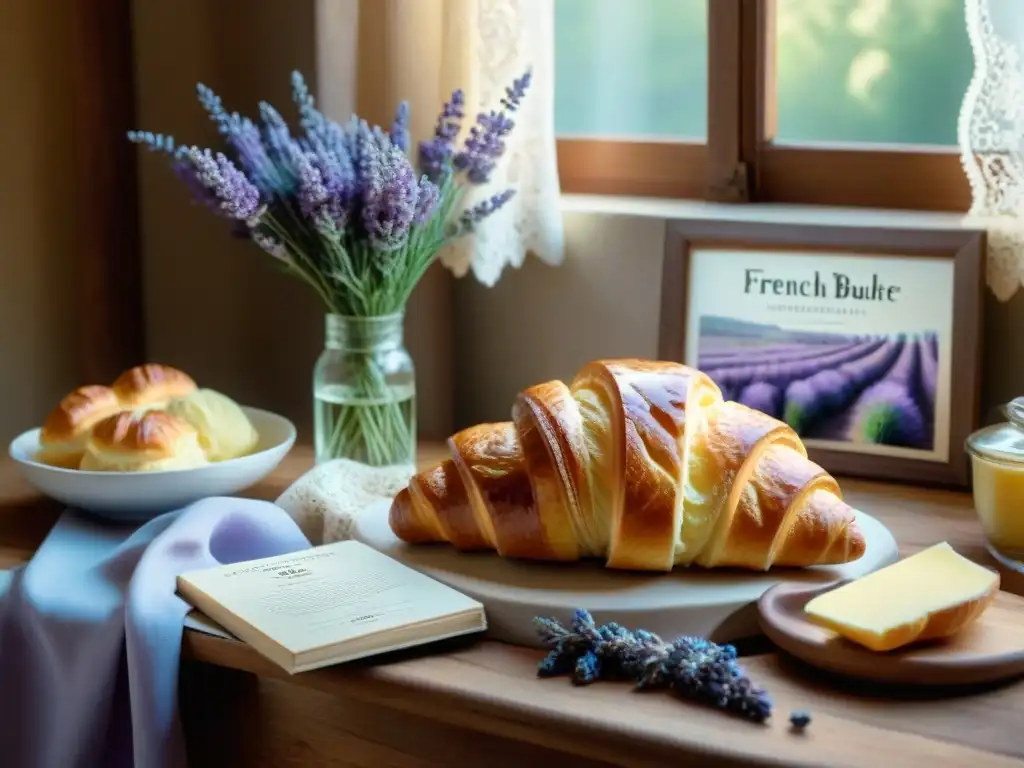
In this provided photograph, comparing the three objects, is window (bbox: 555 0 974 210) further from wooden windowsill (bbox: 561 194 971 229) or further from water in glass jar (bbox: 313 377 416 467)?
water in glass jar (bbox: 313 377 416 467)

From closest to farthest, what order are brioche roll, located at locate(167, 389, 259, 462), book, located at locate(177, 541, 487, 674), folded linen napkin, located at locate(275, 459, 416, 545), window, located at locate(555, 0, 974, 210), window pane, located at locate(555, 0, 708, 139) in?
book, located at locate(177, 541, 487, 674)
folded linen napkin, located at locate(275, 459, 416, 545)
brioche roll, located at locate(167, 389, 259, 462)
window, located at locate(555, 0, 974, 210)
window pane, located at locate(555, 0, 708, 139)

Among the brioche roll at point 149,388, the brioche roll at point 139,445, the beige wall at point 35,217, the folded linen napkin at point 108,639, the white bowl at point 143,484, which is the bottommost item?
the folded linen napkin at point 108,639

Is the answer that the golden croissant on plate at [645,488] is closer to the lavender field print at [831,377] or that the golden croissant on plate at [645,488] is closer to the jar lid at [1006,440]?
the jar lid at [1006,440]

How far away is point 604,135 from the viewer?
5.22ft

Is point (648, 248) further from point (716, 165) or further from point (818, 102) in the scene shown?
point (818, 102)

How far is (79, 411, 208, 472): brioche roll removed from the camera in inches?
47.5

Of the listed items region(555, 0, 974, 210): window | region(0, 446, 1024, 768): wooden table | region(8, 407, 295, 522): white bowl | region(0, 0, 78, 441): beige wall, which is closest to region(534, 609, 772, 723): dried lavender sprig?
region(0, 446, 1024, 768): wooden table

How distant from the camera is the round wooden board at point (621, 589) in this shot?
0.95m

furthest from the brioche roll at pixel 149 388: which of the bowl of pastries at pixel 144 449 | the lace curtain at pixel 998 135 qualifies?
the lace curtain at pixel 998 135

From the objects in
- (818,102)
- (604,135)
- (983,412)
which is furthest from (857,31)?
(983,412)

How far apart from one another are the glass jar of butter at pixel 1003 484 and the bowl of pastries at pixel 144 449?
0.66m

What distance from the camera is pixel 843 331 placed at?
134cm

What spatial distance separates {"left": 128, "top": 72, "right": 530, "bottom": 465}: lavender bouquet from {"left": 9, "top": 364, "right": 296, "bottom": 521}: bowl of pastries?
10cm

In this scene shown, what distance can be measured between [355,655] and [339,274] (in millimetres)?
457
